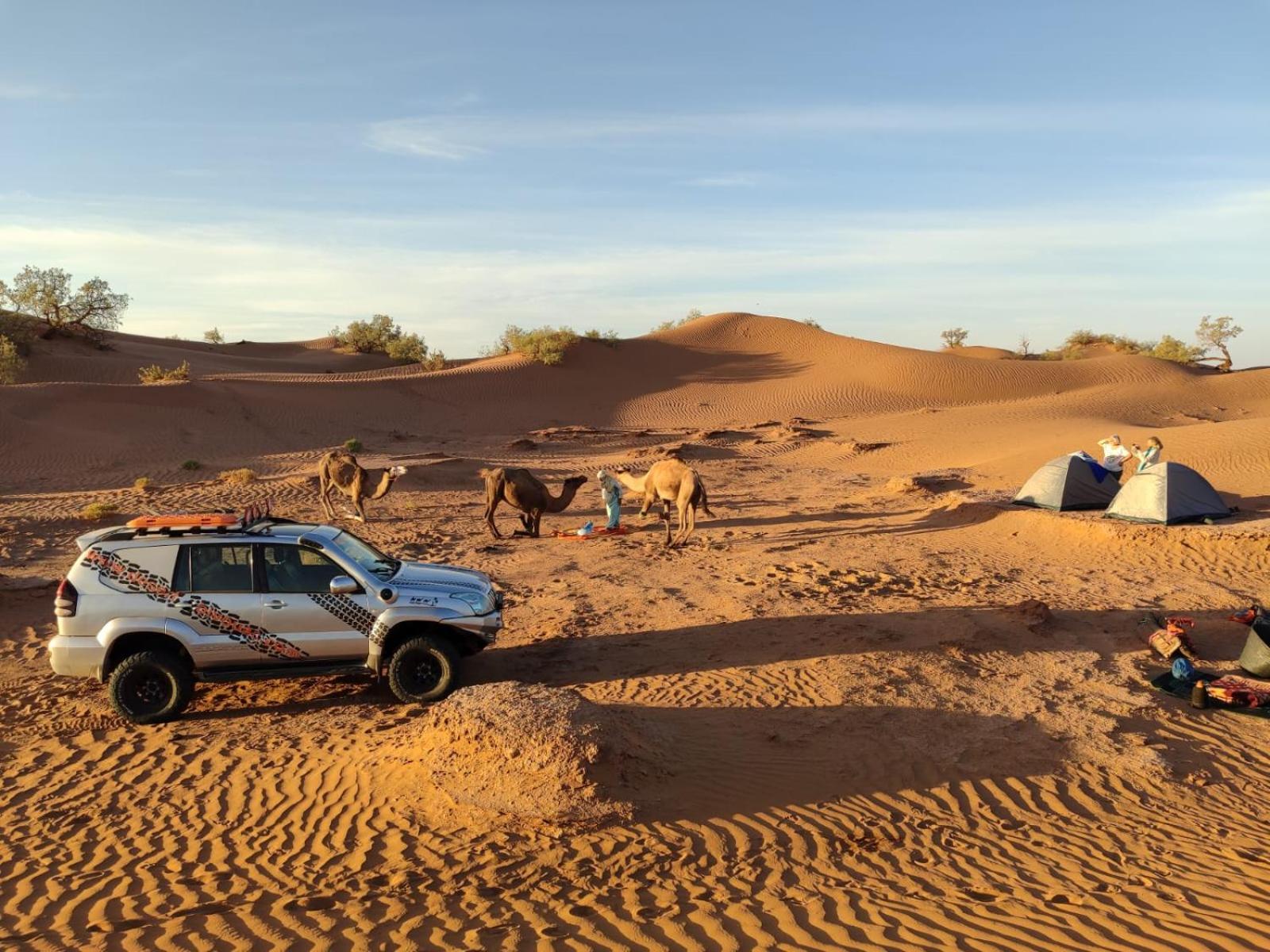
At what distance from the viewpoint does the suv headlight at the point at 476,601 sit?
28.1 feet

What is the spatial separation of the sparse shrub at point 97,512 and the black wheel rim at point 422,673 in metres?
12.7

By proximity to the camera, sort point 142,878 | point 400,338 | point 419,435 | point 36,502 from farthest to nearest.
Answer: point 400,338, point 419,435, point 36,502, point 142,878

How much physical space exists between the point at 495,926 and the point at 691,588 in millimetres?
8178

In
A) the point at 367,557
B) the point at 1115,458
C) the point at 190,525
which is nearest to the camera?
the point at 190,525

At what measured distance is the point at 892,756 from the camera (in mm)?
7504

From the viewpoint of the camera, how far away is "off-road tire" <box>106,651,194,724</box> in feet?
26.1

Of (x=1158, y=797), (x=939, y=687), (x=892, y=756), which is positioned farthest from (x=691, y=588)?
(x=1158, y=797)

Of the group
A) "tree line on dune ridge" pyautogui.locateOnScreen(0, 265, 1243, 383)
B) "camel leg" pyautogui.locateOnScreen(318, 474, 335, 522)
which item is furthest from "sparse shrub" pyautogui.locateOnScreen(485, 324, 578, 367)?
"camel leg" pyautogui.locateOnScreen(318, 474, 335, 522)

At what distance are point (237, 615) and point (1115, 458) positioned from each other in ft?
61.0

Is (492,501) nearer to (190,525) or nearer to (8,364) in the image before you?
(190,525)

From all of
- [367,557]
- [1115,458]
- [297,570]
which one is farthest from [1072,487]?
[297,570]

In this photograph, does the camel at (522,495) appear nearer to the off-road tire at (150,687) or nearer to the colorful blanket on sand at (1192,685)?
the off-road tire at (150,687)

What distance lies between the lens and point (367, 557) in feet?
29.5

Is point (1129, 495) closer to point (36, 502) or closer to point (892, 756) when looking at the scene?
point (892, 756)
